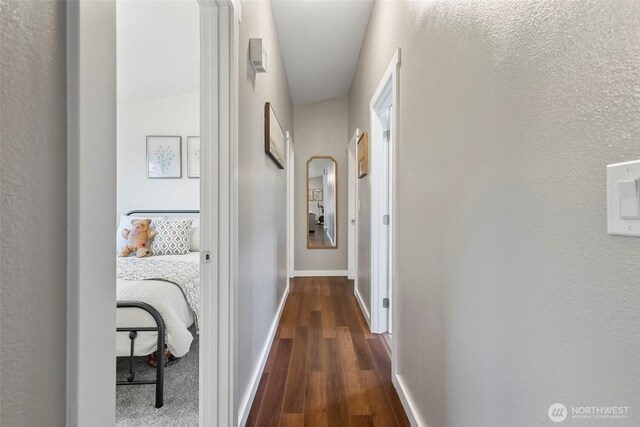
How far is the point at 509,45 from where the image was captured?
78 centimetres

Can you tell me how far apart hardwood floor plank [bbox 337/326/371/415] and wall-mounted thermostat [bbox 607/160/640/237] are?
1.57 metres

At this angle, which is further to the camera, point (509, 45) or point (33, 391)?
point (509, 45)

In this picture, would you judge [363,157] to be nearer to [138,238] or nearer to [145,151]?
[138,238]

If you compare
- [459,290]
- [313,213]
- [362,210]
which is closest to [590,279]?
[459,290]

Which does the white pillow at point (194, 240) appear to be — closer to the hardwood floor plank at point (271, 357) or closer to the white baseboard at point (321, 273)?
the hardwood floor plank at point (271, 357)

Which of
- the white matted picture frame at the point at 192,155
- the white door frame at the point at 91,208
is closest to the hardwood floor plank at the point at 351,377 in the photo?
the white door frame at the point at 91,208

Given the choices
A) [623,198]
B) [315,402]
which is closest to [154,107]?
[315,402]

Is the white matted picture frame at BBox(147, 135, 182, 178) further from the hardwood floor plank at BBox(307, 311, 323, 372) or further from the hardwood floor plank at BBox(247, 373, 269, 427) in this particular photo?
the hardwood floor plank at BBox(247, 373, 269, 427)

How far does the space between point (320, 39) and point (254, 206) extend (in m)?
2.07

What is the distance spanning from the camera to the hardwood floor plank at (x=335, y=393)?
1.60 metres

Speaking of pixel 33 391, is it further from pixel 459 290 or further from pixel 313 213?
pixel 313 213

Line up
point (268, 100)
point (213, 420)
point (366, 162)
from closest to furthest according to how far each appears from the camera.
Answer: point (213, 420)
point (268, 100)
point (366, 162)

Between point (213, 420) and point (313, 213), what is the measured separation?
373cm

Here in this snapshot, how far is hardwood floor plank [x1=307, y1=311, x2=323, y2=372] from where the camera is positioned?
2.14m
